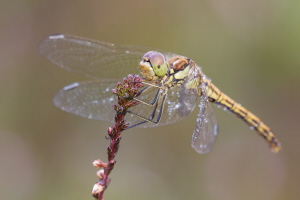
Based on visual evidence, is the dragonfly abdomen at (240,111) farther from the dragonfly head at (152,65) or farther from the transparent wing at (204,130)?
the dragonfly head at (152,65)

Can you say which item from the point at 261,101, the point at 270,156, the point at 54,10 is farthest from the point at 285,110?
the point at 54,10

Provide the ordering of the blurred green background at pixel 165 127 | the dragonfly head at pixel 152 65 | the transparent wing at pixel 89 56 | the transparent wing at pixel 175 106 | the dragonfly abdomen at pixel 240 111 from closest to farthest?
the dragonfly head at pixel 152 65 < the transparent wing at pixel 175 106 < the transparent wing at pixel 89 56 < the dragonfly abdomen at pixel 240 111 < the blurred green background at pixel 165 127

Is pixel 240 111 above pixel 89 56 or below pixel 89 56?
above

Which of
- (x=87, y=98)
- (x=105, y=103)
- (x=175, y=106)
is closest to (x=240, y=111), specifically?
(x=175, y=106)

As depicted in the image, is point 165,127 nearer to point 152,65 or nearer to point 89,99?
point 89,99

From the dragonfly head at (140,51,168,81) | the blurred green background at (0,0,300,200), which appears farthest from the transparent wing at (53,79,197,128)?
the blurred green background at (0,0,300,200)

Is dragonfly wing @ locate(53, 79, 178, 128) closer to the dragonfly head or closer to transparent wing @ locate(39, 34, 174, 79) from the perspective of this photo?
transparent wing @ locate(39, 34, 174, 79)

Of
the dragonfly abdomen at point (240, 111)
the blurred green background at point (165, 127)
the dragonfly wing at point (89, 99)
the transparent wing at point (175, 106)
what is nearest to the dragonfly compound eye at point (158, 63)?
the transparent wing at point (175, 106)
